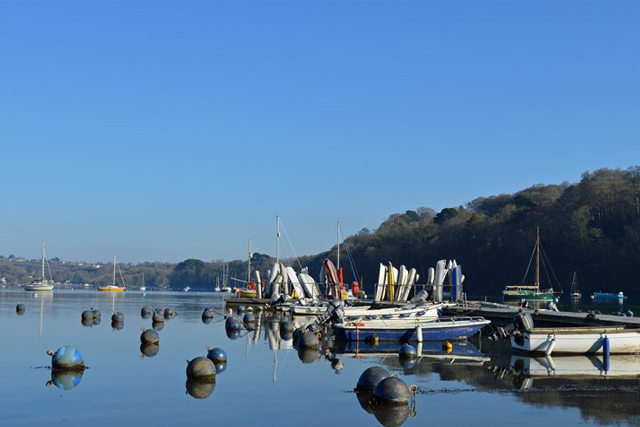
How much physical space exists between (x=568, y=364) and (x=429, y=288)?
4316 centimetres

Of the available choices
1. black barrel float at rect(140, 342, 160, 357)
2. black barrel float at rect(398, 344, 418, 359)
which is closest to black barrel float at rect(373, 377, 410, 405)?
black barrel float at rect(398, 344, 418, 359)

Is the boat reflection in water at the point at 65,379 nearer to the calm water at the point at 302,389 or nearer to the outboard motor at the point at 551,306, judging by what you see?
the calm water at the point at 302,389

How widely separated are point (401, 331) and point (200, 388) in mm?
18215

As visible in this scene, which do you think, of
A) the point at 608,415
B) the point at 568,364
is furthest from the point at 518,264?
the point at 608,415

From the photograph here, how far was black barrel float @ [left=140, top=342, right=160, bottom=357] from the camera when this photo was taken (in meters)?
39.6

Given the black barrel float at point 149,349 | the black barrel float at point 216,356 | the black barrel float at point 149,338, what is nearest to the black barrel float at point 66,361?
the black barrel float at point 216,356

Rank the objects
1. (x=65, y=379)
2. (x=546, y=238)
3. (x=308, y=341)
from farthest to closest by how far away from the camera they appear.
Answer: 1. (x=546, y=238)
2. (x=308, y=341)
3. (x=65, y=379)

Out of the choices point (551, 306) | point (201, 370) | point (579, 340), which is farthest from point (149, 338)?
point (551, 306)

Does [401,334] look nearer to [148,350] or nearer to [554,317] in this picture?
[554,317]

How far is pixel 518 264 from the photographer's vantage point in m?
157

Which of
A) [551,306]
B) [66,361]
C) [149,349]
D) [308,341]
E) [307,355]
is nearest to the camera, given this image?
[66,361]

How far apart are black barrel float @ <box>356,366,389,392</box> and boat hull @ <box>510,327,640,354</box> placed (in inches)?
554

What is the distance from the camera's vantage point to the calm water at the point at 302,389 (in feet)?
74.7

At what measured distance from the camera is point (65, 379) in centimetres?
2981
